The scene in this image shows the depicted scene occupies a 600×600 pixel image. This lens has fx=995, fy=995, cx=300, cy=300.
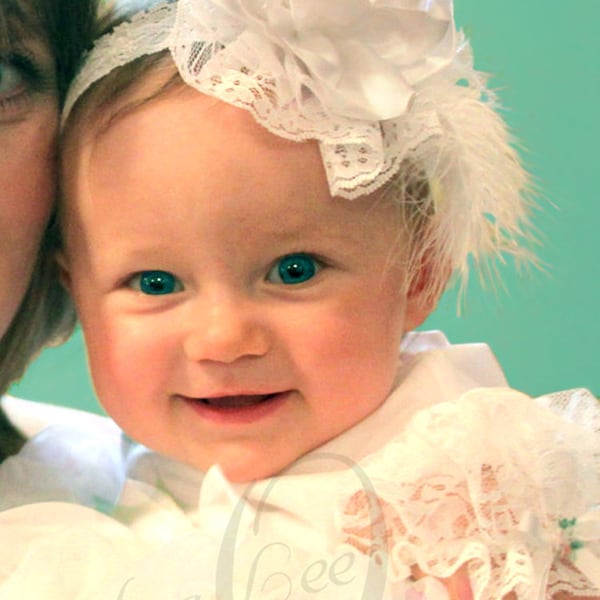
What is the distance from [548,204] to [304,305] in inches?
39.9

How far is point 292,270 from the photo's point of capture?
94cm

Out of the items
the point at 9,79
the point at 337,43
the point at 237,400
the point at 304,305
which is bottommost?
the point at 237,400

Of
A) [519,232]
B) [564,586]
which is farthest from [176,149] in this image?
[564,586]

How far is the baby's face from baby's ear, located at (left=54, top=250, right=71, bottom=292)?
67 millimetres

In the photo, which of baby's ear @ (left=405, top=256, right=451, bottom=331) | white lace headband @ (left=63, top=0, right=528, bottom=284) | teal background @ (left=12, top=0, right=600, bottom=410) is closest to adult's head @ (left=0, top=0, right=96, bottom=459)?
white lace headband @ (left=63, top=0, right=528, bottom=284)

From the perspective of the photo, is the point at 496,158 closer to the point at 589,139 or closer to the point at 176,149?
the point at 176,149

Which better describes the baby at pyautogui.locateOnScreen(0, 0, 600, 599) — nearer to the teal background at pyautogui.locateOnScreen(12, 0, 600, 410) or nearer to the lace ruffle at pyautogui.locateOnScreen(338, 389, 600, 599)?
the lace ruffle at pyautogui.locateOnScreen(338, 389, 600, 599)

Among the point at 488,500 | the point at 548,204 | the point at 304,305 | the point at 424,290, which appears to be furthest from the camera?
the point at 548,204

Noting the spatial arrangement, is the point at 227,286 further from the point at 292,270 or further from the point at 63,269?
the point at 63,269

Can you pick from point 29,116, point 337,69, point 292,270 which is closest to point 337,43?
point 337,69

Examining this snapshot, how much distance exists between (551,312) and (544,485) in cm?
115

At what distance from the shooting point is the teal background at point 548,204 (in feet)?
6.11

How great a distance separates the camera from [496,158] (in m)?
0.99

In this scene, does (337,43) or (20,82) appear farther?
(20,82)
